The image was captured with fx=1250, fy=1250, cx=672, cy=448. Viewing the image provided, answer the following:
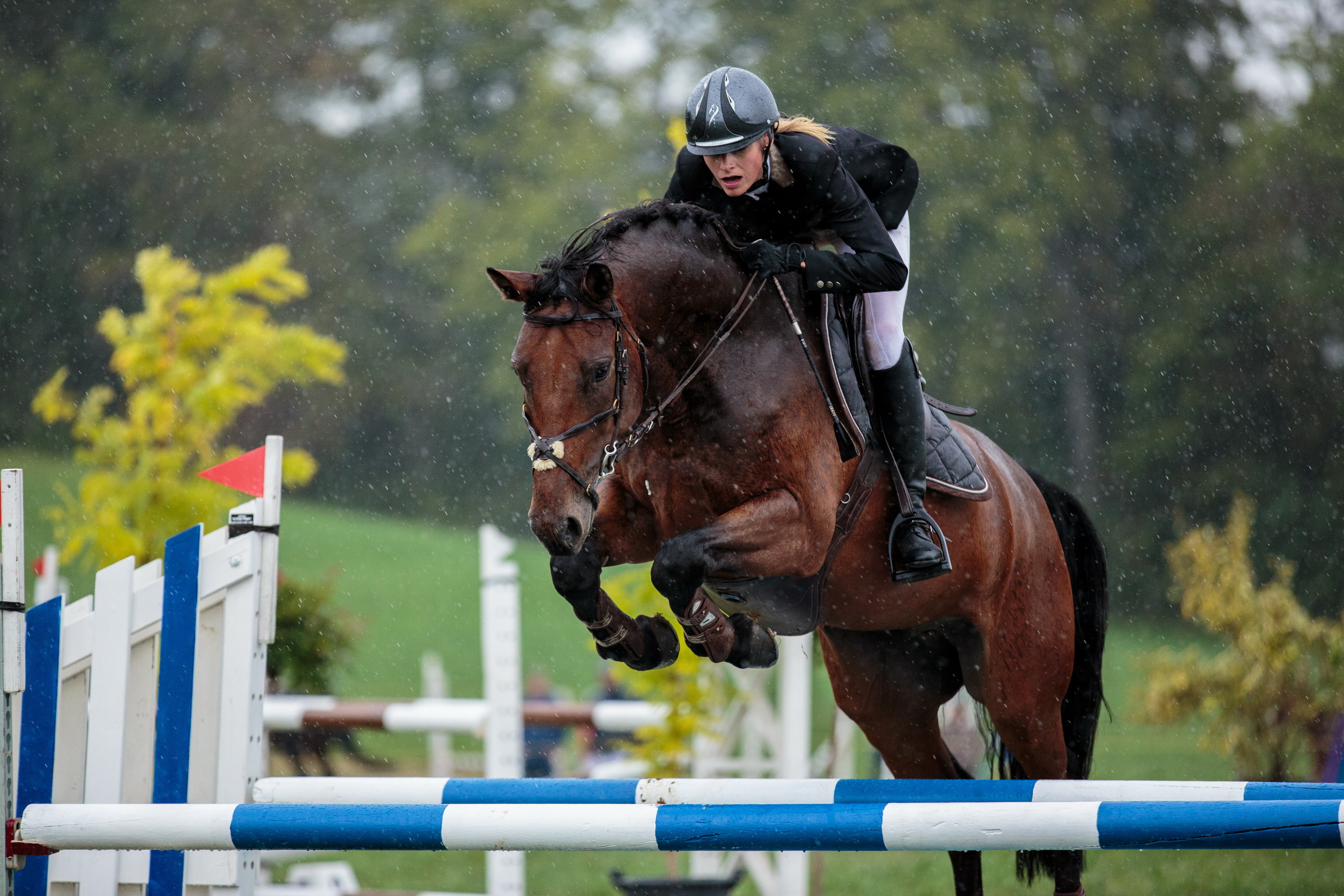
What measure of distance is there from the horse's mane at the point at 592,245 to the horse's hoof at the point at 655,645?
2.31ft

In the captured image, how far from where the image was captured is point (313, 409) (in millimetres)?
18906

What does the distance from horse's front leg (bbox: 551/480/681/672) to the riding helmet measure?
725 mm

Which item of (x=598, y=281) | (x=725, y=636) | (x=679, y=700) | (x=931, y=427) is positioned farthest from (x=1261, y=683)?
(x=598, y=281)

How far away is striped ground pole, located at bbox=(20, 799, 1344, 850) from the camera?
73.5 inches

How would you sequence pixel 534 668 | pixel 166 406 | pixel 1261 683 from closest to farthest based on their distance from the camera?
pixel 166 406, pixel 1261 683, pixel 534 668

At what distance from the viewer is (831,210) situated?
2.51 metres

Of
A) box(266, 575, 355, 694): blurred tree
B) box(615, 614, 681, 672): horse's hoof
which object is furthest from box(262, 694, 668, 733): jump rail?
box(615, 614, 681, 672): horse's hoof

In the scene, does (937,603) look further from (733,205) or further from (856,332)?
(733,205)

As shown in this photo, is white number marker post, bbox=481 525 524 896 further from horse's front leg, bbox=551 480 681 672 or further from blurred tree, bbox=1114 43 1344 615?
blurred tree, bbox=1114 43 1344 615

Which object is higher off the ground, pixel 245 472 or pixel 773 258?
pixel 773 258

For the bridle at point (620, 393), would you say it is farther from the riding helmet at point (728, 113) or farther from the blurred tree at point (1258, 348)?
the blurred tree at point (1258, 348)

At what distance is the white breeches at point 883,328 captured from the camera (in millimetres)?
2666

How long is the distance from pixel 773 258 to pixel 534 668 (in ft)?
37.7

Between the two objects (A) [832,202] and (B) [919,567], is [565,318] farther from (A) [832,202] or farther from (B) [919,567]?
(B) [919,567]
